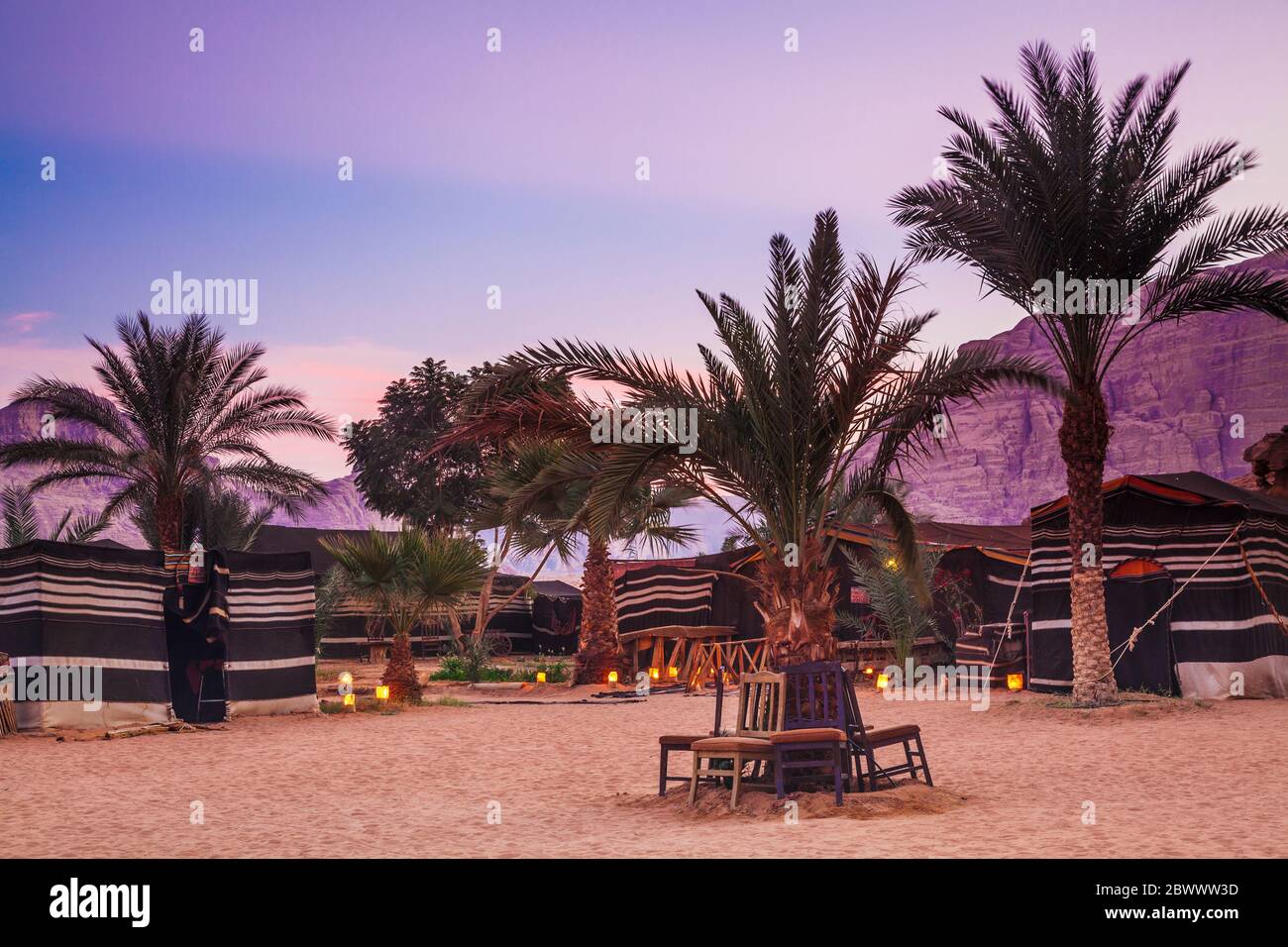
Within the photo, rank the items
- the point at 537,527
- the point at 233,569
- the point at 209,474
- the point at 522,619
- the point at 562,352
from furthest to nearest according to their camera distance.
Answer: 1. the point at 522,619
2. the point at 537,527
3. the point at 209,474
4. the point at 233,569
5. the point at 562,352

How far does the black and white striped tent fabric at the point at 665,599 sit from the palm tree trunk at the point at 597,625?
2.93 meters

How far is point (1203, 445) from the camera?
10450cm

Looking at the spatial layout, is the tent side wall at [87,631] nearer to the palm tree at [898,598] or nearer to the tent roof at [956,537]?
the palm tree at [898,598]

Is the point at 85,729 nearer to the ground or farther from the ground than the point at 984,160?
nearer to the ground

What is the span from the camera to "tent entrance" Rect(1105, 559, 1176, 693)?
1930cm

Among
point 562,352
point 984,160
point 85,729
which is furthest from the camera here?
point 984,160

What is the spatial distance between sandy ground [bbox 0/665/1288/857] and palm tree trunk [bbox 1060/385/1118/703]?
71cm

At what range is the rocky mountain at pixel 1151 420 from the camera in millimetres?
104062

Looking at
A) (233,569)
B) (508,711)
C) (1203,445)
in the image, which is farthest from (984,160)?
(1203,445)

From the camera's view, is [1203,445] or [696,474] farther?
[1203,445]

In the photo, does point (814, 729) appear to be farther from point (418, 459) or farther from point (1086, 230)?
point (418, 459)

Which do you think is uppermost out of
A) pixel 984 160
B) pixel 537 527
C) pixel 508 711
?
pixel 984 160
